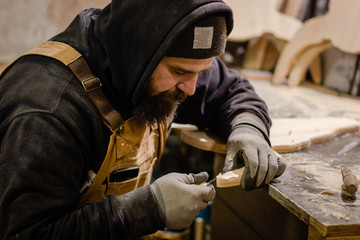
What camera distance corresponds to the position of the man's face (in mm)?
1005

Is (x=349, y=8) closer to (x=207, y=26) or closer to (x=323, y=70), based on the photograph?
(x=323, y=70)

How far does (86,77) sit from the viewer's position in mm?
979

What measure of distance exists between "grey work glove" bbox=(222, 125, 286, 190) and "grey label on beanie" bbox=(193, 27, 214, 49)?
382 millimetres

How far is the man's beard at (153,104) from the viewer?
1085mm

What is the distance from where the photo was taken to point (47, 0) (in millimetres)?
2109

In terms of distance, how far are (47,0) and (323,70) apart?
2306 millimetres

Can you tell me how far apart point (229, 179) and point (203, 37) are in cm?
46

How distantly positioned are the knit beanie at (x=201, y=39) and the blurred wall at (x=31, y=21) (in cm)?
146

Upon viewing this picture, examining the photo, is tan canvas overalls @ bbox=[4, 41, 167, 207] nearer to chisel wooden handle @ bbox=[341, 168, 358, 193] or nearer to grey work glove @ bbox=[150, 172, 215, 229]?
grey work glove @ bbox=[150, 172, 215, 229]

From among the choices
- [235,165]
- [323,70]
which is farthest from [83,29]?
[323,70]

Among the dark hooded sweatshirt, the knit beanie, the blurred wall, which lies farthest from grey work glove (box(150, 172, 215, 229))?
the blurred wall

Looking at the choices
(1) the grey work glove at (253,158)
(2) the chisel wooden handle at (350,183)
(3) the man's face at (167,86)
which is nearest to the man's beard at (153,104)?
(3) the man's face at (167,86)

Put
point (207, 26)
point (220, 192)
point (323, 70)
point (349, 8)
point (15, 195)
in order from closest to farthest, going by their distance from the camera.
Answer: point (15, 195)
point (207, 26)
point (220, 192)
point (349, 8)
point (323, 70)

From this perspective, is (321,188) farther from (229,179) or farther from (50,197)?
(50,197)
